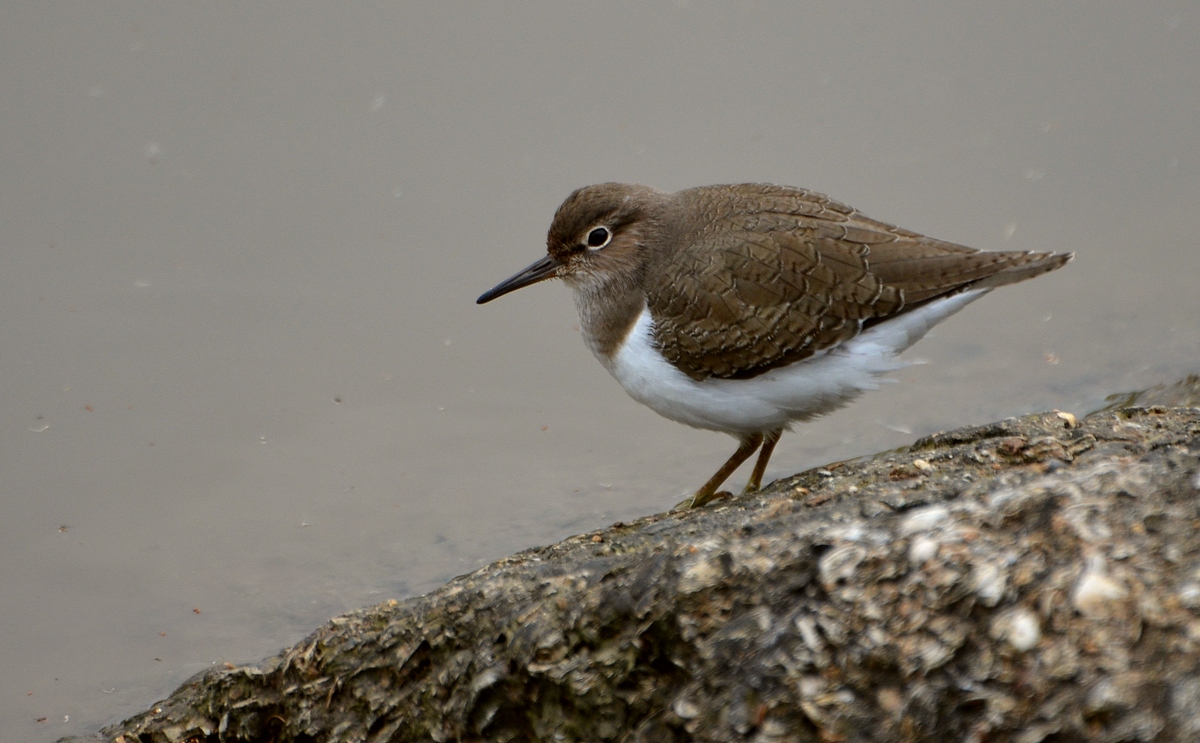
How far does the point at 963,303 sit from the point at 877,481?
5.13ft

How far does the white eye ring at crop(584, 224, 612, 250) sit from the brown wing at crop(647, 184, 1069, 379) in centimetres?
56

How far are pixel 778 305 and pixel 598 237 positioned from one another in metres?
1.14

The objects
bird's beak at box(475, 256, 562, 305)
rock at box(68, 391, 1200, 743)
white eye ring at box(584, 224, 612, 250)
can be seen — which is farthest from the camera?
bird's beak at box(475, 256, 562, 305)

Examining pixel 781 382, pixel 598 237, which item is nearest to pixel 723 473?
pixel 781 382

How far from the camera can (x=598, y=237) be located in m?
5.52

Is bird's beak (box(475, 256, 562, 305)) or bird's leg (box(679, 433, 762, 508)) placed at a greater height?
bird's beak (box(475, 256, 562, 305))

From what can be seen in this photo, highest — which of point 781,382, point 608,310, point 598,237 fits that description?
point 598,237

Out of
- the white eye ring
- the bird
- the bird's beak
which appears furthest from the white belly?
the bird's beak

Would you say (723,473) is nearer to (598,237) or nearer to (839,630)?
(598,237)

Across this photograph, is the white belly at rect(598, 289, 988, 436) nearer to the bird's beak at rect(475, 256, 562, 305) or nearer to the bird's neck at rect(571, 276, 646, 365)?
the bird's neck at rect(571, 276, 646, 365)

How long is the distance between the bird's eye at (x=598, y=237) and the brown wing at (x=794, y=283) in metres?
0.56

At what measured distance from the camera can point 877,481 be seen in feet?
11.7

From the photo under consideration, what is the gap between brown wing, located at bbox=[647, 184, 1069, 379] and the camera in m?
4.73

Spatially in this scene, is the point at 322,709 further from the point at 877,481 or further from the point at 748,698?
the point at 877,481
